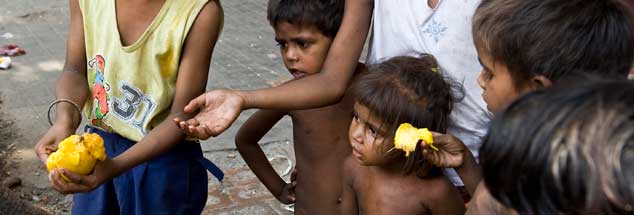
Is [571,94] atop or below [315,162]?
atop

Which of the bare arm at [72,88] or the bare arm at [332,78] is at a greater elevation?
the bare arm at [332,78]

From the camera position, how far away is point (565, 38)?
192 centimetres

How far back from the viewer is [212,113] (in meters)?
2.24

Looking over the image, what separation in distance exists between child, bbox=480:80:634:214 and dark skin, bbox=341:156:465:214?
1.17m

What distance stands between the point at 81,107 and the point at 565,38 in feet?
5.07

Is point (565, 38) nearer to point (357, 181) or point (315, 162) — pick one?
point (357, 181)

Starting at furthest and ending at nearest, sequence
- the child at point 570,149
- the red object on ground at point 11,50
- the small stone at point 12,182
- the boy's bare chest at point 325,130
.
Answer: the red object on ground at point 11,50
the small stone at point 12,182
the boy's bare chest at point 325,130
the child at point 570,149

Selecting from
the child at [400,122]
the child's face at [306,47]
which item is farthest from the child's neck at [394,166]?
the child's face at [306,47]

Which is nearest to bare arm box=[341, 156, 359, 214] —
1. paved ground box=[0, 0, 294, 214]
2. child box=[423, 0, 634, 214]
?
child box=[423, 0, 634, 214]

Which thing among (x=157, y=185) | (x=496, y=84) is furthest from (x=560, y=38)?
(x=157, y=185)

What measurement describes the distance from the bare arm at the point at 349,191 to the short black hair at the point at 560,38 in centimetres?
84

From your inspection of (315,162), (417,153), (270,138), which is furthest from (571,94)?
(270,138)

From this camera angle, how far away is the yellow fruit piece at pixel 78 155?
2.31 metres

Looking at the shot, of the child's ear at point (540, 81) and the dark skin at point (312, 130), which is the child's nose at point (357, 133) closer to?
the dark skin at point (312, 130)
